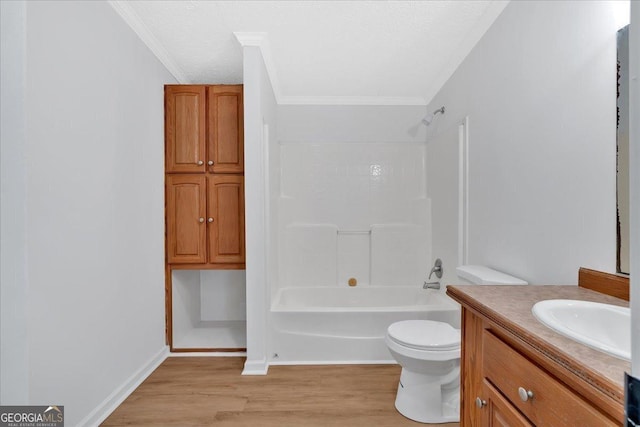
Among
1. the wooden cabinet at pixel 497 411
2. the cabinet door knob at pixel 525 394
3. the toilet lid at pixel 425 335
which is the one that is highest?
the cabinet door knob at pixel 525 394

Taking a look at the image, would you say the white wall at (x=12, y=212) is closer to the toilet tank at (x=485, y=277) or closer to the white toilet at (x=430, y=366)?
the white toilet at (x=430, y=366)

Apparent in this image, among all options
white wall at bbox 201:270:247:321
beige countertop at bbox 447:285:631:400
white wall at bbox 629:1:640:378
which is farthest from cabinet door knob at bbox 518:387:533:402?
white wall at bbox 201:270:247:321

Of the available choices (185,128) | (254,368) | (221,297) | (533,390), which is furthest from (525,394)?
(221,297)

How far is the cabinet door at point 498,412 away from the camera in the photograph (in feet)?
2.84

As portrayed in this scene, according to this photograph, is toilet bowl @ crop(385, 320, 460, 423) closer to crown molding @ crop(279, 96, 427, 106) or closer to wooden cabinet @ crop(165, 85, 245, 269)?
wooden cabinet @ crop(165, 85, 245, 269)

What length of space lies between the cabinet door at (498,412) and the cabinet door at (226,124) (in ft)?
7.60

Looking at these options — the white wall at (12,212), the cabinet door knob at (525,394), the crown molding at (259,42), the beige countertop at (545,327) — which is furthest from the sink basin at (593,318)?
the crown molding at (259,42)

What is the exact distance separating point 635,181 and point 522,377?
2.27 feet

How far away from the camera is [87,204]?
179 cm

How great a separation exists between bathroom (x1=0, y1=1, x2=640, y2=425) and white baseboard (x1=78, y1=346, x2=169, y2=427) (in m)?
0.01

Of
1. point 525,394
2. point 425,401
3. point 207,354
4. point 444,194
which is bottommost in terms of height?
point 207,354

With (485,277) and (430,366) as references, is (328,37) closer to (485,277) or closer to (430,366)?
(485,277)

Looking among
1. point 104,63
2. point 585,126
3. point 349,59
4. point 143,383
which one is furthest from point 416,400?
point 104,63

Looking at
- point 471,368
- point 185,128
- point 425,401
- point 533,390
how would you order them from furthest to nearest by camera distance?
1. point 185,128
2. point 425,401
3. point 471,368
4. point 533,390
